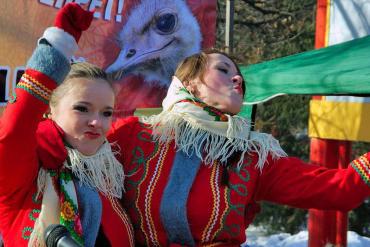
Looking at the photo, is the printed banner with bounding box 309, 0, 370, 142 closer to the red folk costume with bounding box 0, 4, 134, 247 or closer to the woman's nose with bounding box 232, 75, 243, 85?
the woman's nose with bounding box 232, 75, 243, 85

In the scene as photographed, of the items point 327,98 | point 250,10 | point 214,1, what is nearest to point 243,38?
point 250,10

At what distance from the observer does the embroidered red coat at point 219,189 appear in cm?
196

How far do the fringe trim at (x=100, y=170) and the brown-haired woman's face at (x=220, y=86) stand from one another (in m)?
0.39

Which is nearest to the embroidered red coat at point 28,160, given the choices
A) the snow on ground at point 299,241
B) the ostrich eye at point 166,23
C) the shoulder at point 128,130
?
the shoulder at point 128,130

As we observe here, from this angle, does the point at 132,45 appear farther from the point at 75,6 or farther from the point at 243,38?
the point at 243,38

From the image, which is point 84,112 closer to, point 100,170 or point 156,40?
point 100,170

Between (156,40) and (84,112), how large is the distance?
2.13 metres

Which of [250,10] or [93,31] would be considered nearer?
[93,31]

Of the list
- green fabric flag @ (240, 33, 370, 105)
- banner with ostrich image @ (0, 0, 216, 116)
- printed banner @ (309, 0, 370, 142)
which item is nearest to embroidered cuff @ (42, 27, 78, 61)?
banner with ostrich image @ (0, 0, 216, 116)

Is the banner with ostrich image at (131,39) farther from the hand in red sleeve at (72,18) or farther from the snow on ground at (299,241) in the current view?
the snow on ground at (299,241)

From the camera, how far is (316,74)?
365cm

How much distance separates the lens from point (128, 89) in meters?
3.78

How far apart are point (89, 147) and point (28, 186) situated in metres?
0.22

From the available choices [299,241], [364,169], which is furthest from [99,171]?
[299,241]
